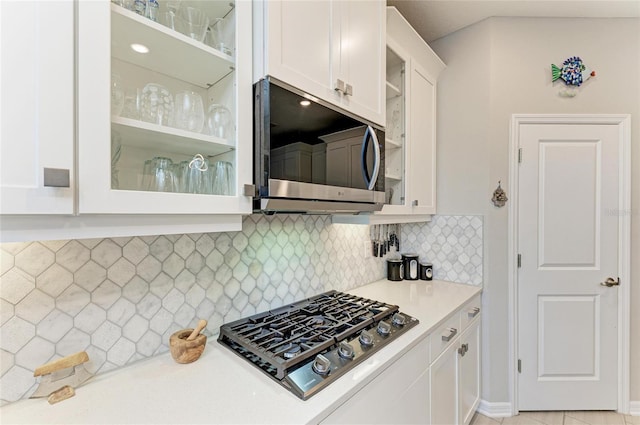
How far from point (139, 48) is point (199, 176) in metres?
0.39

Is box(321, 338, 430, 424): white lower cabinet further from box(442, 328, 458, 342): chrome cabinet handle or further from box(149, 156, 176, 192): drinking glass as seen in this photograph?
box(149, 156, 176, 192): drinking glass

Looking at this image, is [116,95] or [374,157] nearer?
[116,95]

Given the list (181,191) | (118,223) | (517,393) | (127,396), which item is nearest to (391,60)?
(181,191)

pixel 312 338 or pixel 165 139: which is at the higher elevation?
pixel 165 139

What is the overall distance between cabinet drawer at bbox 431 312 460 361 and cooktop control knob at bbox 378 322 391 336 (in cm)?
33

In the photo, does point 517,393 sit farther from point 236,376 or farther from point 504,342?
point 236,376

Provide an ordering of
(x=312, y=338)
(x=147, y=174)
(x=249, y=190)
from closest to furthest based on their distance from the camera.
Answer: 1. (x=147, y=174)
2. (x=249, y=190)
3. (x=312, y=338)

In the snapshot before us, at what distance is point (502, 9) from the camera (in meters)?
2.06

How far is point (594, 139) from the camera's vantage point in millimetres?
2076

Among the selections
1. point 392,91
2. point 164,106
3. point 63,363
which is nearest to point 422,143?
point 392,91

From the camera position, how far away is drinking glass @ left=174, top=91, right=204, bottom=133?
3.11 feet

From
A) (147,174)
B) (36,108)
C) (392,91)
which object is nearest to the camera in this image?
(36,108)

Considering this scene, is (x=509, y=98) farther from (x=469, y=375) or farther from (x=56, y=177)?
(x=56, y=177)

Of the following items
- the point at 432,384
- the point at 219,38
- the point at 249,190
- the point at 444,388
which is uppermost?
the point at 219,38
